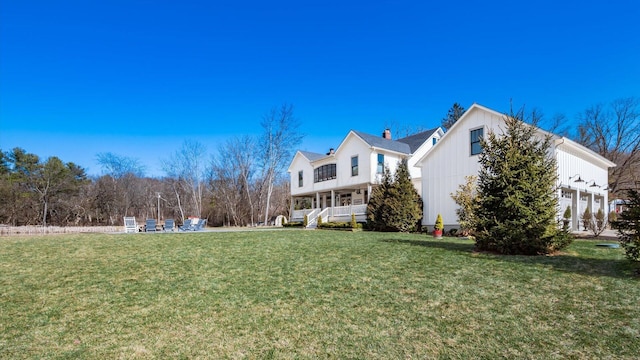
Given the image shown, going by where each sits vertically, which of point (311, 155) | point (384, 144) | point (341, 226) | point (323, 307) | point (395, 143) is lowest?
point (341, 226)

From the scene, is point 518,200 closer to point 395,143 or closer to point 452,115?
point 395,143

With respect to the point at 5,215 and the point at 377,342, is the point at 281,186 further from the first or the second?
the point at 377,342

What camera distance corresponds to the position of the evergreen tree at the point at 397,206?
1834 cm

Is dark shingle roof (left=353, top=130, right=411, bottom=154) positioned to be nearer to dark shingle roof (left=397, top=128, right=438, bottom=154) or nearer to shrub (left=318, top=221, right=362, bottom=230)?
dark shingle roof (left=397, top=128, right=438, bottom=154)

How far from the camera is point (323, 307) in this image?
16.4ft

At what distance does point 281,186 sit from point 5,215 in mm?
27539

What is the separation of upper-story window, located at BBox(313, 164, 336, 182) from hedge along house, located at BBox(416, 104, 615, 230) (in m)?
9.17

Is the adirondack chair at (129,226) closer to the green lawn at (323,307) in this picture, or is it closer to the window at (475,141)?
the green lawn at (323,307)

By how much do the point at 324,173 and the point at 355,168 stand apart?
14.7 ft

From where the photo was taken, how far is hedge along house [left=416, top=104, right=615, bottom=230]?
16625mm

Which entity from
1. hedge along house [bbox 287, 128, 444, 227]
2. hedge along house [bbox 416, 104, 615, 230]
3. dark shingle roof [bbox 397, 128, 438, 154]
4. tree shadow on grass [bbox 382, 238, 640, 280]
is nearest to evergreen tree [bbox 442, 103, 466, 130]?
dark shingle roof [bbox 397, 128, 438, 154]

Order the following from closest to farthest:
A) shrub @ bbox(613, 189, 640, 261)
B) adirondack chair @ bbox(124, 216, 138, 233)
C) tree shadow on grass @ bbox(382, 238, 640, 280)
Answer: tree shadow on grass @ bbox(382, 238, 640, 280)
shrub @ bbox(613, 189, 640, 261)
adirondack chair @ bbox(124, 216, 138, 233)

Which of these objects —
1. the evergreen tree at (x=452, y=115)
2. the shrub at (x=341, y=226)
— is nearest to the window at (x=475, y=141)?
the shrub at (x=341, y=226)

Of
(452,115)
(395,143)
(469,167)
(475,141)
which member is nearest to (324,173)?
(395,143)
